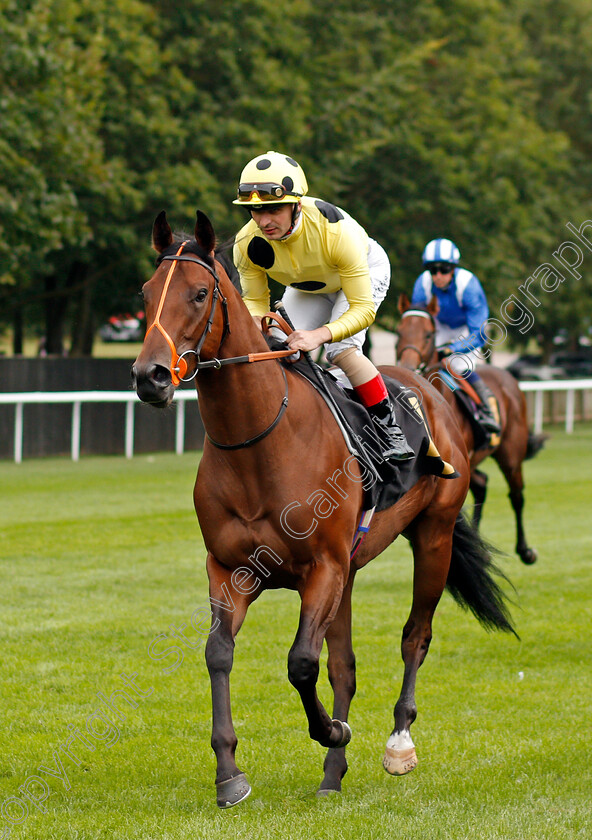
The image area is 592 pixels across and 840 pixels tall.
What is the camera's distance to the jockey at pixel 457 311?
8609 mm

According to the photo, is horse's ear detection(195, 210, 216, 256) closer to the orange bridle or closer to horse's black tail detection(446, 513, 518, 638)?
the orange bridle

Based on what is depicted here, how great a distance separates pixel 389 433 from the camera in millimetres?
4773

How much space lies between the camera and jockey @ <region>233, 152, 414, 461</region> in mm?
4191

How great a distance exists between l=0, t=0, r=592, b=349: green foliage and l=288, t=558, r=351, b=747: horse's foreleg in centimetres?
1288

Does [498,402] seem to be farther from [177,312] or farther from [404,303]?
[177,312]

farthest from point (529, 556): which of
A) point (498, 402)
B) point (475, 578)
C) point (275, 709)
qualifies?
point (275, 709)

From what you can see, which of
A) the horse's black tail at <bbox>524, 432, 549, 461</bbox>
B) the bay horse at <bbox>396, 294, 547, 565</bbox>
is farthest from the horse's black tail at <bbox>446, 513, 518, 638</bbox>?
the horse's black tail at <bbox>524, 432, 549, 461</bbox>

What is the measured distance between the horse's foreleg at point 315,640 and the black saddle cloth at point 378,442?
1.76ft

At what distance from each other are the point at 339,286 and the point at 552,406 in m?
24.2

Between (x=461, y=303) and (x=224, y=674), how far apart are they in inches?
215

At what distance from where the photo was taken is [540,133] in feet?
84.3

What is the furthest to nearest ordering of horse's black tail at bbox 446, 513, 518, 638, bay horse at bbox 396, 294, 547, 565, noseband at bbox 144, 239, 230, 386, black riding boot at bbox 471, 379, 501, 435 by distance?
1. black riding boot at bbox 471, 379, 501, 435
2. bay horse at bbox 396, 294, 547, 565
3. horse's black tail at bbox 446, 513, 518, 638
4. noseband at bbox 144, 239, 230, 386

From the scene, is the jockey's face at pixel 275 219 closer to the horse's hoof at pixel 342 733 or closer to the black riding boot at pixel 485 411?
the horse's hoof at pixel 342 733

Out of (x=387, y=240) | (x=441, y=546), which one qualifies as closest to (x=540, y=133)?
(x=387, y=240)
